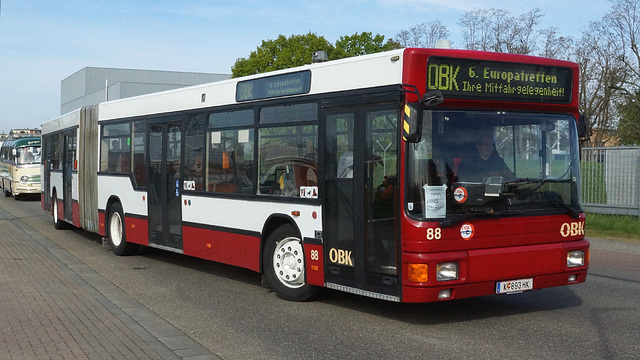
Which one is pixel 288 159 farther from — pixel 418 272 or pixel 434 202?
pixel 418 272

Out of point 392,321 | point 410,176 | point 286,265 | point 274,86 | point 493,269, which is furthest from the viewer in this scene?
point 274,86

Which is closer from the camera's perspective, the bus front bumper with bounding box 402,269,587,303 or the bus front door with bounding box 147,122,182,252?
the bus front bumper with bounding box 402,269,587,303

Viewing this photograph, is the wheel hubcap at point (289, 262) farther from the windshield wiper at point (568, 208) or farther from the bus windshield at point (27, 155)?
the bus windshield at point (27, 155)

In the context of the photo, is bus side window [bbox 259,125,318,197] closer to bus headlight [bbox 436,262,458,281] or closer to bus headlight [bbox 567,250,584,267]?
bus headlight [bbox 436,262,458,281]

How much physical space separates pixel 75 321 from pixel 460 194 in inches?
166

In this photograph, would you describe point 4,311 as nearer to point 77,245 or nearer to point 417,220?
point 417,220

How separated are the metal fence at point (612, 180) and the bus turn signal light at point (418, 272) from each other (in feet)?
40.0

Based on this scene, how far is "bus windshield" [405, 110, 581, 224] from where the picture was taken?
296 inches

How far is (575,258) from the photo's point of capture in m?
8.27

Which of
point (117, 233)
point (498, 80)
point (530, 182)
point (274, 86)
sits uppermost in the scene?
point (274, 86)

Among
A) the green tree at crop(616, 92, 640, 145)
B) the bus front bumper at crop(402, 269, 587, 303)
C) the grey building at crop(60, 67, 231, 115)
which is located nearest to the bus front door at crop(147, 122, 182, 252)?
the bus front bumper at crop(402, 269, 587, 303)

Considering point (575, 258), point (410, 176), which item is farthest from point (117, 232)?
point (575, 258)

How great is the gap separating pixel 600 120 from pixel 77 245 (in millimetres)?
40315

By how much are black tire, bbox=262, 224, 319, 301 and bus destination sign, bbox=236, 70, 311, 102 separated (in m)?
1.68
